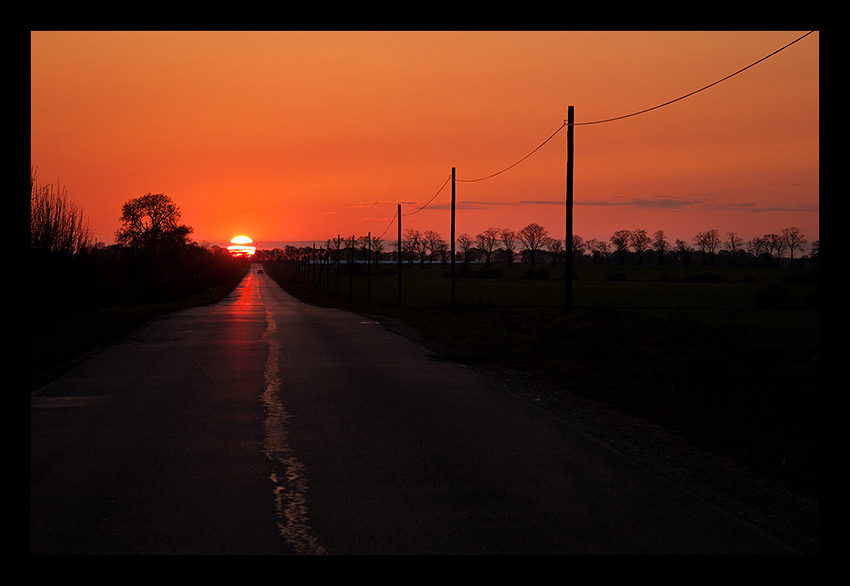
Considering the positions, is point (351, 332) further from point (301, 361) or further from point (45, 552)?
point (45, 552)

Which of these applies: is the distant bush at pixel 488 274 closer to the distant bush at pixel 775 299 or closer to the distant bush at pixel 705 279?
the distant bush at pixel 705 279

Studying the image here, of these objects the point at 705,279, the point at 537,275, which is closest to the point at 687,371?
the point at 705,279

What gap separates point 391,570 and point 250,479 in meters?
2.77

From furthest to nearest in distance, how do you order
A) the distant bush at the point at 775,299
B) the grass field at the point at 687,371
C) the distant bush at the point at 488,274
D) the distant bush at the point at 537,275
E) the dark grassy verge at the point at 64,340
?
the distant bush at the point at 488,274 → the distant bush at the point at 537,275 → the distant bush at the point at 775,299 → the dark grassy verge at the point at 64,340 → the grass field at the point at 687,371

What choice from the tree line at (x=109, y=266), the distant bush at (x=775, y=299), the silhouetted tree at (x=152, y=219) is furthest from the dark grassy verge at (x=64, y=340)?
the silhouetted tree at (x=152, y=219)

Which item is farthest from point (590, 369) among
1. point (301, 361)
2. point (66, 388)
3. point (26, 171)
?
point (26, 171)

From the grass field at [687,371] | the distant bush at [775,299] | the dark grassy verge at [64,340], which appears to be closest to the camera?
the grass field at [687,371]

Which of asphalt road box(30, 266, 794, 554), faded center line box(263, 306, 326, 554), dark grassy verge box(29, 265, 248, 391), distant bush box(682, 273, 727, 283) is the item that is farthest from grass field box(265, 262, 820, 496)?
distant bush box(682, 273, 727, 283)

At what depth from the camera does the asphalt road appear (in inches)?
214

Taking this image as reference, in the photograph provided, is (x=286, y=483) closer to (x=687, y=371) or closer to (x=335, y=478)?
(x=335, y=478)

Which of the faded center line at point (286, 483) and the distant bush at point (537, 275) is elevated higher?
the distant bush at point (537, 275)

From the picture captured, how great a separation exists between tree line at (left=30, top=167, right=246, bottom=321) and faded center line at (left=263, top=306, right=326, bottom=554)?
60.4ft

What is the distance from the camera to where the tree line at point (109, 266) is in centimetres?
2706

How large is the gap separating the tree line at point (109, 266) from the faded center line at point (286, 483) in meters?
18.4
